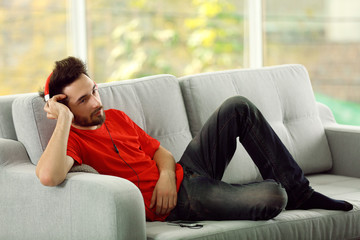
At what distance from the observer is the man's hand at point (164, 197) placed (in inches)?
85.7

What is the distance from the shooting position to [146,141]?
2416 millimetres

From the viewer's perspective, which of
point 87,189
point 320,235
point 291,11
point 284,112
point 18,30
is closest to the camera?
point 87,189

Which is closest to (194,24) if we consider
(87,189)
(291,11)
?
(291,11)

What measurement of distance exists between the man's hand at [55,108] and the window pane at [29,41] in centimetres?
180

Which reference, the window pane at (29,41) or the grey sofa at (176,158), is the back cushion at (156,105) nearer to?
the grey sofa at (176,158)

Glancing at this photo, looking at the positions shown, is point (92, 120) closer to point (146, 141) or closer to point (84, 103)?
point (84, 103)

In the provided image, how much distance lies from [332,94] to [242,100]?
3.42m

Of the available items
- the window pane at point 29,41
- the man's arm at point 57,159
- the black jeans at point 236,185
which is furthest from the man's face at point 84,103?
the window pane at point 29,41

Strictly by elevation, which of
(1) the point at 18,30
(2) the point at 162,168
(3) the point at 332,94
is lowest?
(3) the point at 332,94

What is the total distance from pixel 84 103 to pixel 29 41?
6.39ft

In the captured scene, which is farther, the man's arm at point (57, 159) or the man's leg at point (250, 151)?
the man's leg at point (250, 151)

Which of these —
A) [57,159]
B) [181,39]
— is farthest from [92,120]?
[181,39]

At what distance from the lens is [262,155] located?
88.3 inches

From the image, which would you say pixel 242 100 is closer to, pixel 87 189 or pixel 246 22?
pixel 87 189
